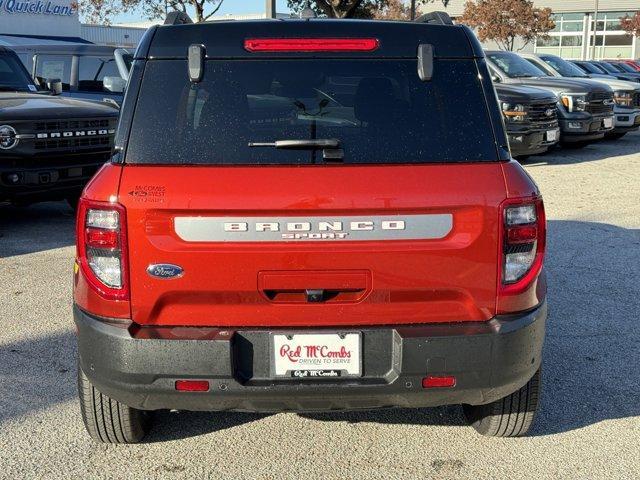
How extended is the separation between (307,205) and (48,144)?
19.2 feet

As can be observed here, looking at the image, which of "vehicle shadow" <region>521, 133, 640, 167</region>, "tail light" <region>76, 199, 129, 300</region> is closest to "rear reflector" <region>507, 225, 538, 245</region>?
"tail light" <region>76, 199, 129, 300</region>

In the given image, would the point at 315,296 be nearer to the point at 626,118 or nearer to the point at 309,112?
the point at 309,112

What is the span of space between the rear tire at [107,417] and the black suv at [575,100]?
12.3m

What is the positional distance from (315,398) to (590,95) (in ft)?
43.6

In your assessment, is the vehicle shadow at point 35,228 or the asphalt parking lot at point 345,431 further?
the vehicle shadow at point 35,228

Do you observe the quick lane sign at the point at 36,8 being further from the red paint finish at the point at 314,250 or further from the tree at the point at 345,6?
the red paint finish at the point at 314,250

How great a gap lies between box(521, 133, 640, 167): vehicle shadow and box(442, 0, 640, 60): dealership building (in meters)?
48.2

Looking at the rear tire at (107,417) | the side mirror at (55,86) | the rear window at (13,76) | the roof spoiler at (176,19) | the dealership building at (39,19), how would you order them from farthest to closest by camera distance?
the dealership building at (39,19)
the side mirror at (55,86)
the rear window at (13,76)
the rear tire at (107,417)
the roof spoiler at (176,19)

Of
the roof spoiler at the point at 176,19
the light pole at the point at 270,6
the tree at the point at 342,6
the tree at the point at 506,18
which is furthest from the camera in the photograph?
the tree at the point at 506,18

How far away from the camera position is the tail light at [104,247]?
2963 mm

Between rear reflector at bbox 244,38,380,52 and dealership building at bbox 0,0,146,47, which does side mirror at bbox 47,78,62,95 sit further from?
dealership building at bbox 0,0,146,47

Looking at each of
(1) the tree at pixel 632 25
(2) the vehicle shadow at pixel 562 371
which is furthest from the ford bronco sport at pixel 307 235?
(1) the tree at pixel 632 25

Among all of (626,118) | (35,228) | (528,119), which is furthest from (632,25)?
(35,228)

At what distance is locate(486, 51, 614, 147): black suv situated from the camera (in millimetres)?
14742
